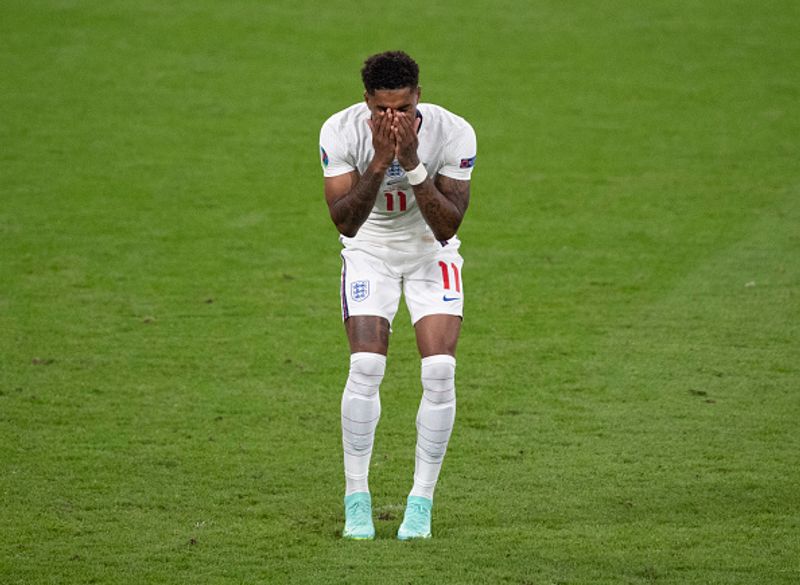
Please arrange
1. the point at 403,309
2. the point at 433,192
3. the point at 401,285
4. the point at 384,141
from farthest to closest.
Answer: the point at 403,309
the point at 401,285
the point at 433,192
the point at 384,141

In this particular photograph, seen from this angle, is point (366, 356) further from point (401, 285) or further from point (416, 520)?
point (416, 520)

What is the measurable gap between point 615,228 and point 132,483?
7146mm

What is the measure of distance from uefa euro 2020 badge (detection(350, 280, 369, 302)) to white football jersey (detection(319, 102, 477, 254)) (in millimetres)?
216

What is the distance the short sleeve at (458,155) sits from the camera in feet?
22.0

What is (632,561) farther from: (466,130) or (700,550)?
(466,130)

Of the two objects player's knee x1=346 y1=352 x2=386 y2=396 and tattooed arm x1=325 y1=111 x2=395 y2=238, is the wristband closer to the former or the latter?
tattooed arm x1=325 y1=111 x2=395 y2=238

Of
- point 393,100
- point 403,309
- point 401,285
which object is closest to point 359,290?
point 401,285

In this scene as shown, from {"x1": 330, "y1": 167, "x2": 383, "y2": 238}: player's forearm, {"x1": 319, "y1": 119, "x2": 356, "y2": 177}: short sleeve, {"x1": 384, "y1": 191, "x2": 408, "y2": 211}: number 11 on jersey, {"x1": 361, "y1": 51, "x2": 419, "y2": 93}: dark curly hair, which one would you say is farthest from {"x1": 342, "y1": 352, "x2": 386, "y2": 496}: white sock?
{"x1": 361, "y1": 51, "x2": 419, "y2": 93}: dark curly hair

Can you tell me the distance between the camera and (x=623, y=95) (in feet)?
59.0

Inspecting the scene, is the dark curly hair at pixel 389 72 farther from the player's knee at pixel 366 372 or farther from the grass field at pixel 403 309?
the grass field at pixel 403 309

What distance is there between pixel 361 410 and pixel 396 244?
2.87 feet

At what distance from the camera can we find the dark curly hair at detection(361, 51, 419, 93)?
6.39 meters

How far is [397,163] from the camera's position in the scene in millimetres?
6695

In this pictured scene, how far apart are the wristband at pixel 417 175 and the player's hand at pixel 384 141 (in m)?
0.13
